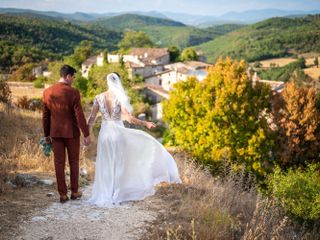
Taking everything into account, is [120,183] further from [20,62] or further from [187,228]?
[20,62]

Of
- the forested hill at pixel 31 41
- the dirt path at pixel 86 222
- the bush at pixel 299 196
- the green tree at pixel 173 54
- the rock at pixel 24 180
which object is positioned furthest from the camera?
the green tree at pixel 173 54

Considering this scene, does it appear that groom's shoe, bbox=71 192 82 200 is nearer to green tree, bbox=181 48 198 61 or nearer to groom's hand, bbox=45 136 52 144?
groom's hand, bbox=45 136 52 144

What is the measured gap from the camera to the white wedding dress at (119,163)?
6.34 m

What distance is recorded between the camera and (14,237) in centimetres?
482

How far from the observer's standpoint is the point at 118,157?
21.1 feet

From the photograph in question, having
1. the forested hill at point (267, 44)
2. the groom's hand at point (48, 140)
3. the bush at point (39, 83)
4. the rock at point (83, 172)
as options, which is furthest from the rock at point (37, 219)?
the forested hill at point (267, 44)

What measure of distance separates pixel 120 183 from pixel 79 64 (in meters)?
80.5

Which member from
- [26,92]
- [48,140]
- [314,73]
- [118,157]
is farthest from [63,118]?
[314,73]

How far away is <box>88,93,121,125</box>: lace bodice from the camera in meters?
6.36

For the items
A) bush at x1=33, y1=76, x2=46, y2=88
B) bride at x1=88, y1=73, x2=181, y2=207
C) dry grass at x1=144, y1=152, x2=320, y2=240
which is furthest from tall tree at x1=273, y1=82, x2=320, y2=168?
bush at x1=33, y1=76, x2=46, y2=88

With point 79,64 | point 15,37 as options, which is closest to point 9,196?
point 79,64

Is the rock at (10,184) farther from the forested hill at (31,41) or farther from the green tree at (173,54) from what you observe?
the green tree at (173,54)

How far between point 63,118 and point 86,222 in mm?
1627

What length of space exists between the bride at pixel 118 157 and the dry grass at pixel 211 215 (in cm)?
57
